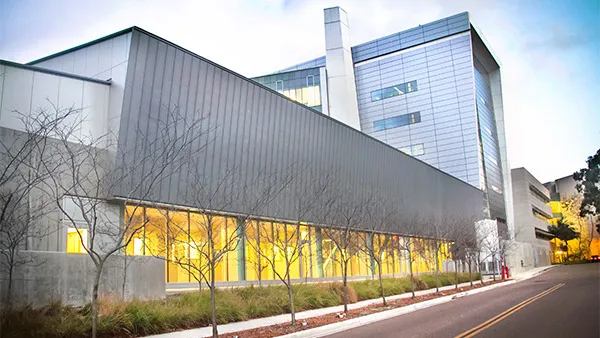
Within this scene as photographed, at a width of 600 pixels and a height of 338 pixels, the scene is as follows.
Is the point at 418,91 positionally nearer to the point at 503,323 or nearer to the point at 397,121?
the point at 397,121

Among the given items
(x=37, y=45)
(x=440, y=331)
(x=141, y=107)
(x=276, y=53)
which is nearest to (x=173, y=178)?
(x=141, y=107)

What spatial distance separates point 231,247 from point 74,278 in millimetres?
11067

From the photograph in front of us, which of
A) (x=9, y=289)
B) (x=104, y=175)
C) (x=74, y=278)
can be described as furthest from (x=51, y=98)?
(x=9, y=289)

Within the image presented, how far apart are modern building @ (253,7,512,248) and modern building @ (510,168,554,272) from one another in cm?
908

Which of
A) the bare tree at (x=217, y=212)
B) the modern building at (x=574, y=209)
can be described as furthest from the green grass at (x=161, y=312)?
the modern building at (x=574, y=209)

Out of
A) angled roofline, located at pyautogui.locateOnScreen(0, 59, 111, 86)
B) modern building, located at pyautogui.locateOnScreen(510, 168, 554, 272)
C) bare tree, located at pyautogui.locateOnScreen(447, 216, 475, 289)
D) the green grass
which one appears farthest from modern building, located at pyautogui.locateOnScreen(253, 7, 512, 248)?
angled roofline, located at pyautogui.locateOnScreen(0, 59, 111, 86)

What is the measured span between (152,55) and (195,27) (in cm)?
225

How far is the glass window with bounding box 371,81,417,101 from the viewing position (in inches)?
2874

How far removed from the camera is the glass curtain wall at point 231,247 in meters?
21.3

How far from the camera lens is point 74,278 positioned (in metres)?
16.9

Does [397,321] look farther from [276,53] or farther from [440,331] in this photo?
[276,53]

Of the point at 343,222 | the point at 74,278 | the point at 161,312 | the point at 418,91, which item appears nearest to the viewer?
the point at 161,312

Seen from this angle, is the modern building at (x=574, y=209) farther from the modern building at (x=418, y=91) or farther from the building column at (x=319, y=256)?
the building column at (x=319, y=256)

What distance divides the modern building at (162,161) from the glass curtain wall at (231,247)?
0.33 feet
